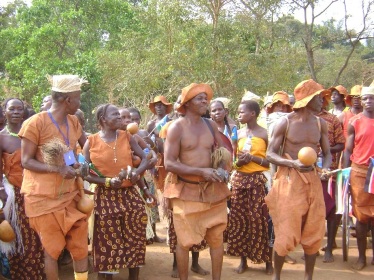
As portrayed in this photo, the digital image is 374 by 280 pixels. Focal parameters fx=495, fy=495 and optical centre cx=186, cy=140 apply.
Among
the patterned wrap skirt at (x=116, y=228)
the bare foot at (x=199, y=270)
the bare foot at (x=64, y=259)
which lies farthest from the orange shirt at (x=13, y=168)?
the bare foot at (x=199, y=270)

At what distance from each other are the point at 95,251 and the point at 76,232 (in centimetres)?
78

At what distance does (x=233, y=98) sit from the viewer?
1437cm

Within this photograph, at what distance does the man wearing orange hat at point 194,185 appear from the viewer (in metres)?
4.36

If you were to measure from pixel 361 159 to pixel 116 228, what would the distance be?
9.12 feet

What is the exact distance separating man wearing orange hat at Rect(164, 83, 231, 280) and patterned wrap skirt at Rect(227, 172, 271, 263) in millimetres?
1112

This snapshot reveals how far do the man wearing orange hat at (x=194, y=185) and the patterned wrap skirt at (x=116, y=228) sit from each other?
0.60 meters

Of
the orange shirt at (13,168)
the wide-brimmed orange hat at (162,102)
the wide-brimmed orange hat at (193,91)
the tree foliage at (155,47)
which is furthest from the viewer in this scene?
the tree foliage at (155,47)

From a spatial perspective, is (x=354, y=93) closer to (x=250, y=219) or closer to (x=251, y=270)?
Result: (x=250, y=219)

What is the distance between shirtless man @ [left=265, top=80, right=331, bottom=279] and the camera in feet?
15.0

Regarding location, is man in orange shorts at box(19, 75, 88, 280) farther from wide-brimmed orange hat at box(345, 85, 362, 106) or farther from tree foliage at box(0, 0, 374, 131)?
tree foliage at box(0, 0, 374, 131)

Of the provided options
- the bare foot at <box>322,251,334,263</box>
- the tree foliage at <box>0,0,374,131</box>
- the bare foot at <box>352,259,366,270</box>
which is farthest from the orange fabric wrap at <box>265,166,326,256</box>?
the tree foliage at <box>0,0,374,131</box>

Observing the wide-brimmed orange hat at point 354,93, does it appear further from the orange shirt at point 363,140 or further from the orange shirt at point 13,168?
the orange shirt at point 13,168

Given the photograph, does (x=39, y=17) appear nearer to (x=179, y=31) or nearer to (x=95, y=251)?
(x=179, y=31)

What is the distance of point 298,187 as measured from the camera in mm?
4578
